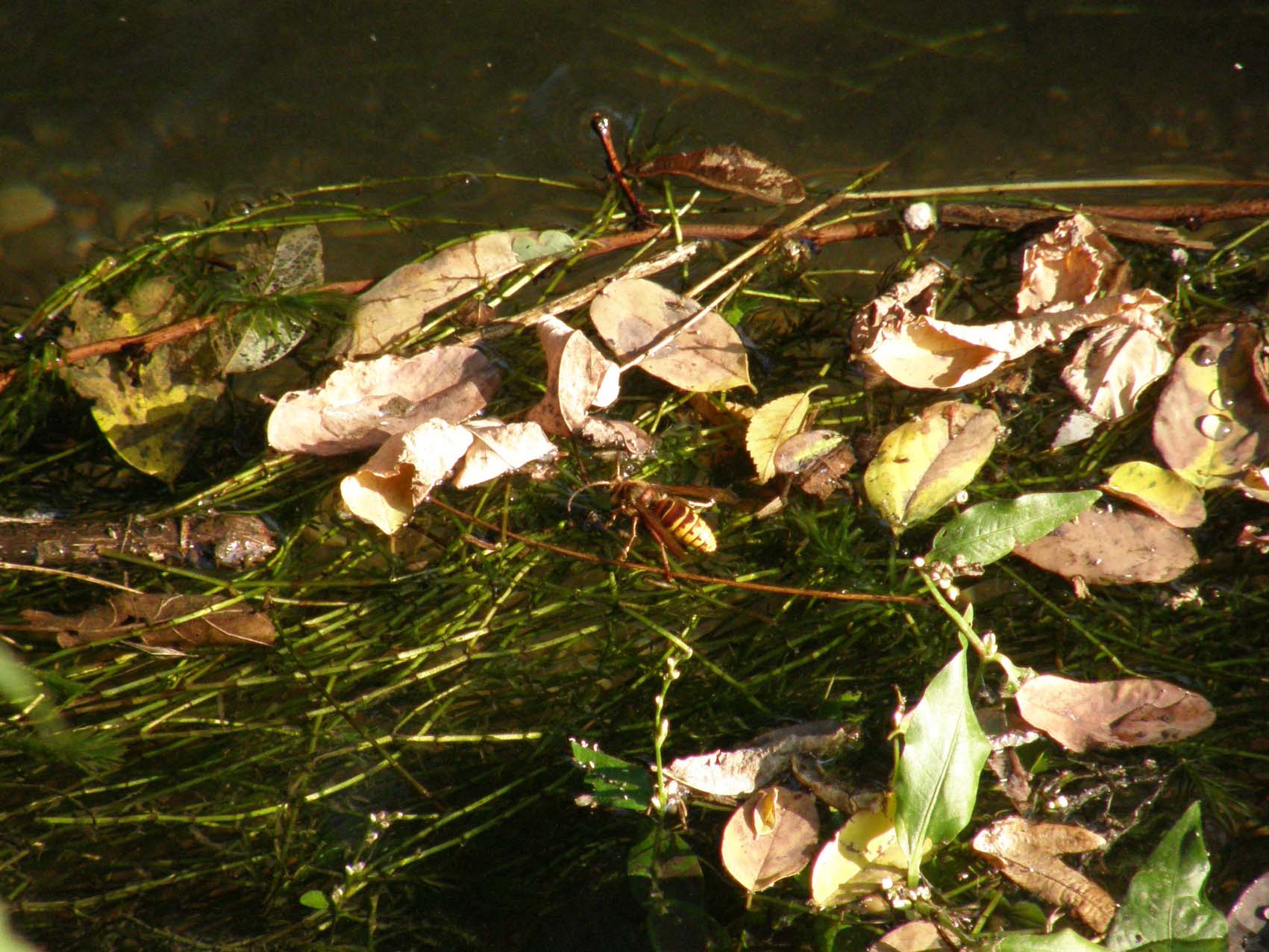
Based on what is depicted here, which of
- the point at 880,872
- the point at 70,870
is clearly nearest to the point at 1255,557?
the point at 880,872

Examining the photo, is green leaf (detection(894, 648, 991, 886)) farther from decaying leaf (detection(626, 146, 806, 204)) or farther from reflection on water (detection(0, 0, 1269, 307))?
reflection on water (detection(0, 0, 1269, 307))

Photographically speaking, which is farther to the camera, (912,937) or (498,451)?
(498,451)

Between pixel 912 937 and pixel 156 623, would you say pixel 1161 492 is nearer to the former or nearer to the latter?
pixel 912 937

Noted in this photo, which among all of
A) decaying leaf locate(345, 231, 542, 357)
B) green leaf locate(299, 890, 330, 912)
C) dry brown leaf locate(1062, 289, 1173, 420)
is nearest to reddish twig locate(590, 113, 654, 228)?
decaying leaf locate(345, 231, 542, 357)

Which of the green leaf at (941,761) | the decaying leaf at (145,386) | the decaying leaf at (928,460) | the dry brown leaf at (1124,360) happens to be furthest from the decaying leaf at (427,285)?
the green leaf at (941,761)

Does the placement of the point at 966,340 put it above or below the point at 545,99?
below

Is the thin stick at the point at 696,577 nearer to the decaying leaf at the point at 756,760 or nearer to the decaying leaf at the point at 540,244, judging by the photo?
the decaying leaf at the point at 756,760

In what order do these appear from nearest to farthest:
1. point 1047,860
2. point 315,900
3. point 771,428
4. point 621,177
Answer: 1. point 1047,860
2. point 315,900
3. point 771,428
4. point 621,177

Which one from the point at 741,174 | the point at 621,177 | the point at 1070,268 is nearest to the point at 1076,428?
the point at 1070,268
